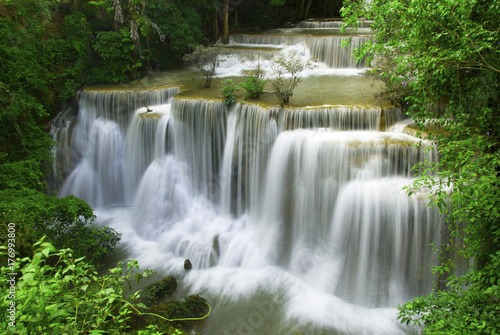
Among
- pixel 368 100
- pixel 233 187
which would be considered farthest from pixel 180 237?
pixel 368 100

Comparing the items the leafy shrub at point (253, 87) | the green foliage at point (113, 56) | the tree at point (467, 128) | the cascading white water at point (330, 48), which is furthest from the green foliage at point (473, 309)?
the green foliage at point (113, 56)

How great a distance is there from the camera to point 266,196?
913cm

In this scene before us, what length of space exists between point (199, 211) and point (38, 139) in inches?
215

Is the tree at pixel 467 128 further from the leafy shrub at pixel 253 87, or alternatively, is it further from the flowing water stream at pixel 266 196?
the leafy shrub at pixel 253 87

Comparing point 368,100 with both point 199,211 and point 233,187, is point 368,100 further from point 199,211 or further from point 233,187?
point 199,211

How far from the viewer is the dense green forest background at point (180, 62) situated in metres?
3.97

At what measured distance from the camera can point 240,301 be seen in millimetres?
7617

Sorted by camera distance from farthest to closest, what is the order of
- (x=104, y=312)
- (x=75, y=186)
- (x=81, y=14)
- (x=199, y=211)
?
(x=81, y=14), (x=75, y=186), (x=199, y=211), (x=104, y=312)

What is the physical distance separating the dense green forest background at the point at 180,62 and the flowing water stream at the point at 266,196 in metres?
0.72

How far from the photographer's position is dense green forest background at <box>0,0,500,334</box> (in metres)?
3.97

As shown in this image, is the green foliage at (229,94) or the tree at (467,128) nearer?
the tree at (467,128)

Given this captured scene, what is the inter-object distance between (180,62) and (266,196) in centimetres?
997

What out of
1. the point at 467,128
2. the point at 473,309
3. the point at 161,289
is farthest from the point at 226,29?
the point at 473,309

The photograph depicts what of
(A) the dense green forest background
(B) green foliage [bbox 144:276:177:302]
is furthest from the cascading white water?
(B) green foliage [bbox 144:276:177:302]
